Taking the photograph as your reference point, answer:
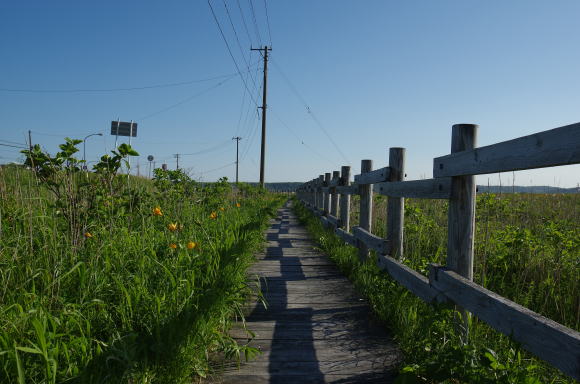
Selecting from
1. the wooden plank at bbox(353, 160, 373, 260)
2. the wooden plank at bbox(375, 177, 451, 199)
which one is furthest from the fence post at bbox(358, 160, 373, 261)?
the wooden plank at bbox(375, 177, 451, 199)

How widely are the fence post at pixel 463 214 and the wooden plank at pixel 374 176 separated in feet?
5.08

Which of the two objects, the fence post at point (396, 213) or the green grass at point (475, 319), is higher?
the fence post at point (396, 213)

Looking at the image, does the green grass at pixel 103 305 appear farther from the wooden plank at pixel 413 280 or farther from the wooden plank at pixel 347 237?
the wooden plank at pixel 347 237

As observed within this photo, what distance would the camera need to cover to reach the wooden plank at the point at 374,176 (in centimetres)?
413

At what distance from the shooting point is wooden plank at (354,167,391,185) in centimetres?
413

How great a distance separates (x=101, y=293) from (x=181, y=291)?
494mm

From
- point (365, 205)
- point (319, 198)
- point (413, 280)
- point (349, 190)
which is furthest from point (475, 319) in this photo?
point (319, 198)

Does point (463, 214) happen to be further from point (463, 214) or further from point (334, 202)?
point (334, 202)

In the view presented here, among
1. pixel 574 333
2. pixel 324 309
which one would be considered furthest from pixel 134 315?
pixel 574 333

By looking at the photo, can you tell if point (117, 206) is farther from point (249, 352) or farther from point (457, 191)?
point (457, 191)

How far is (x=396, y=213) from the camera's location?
3875 millimetres

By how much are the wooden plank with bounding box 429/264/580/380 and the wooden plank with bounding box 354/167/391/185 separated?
1905mm

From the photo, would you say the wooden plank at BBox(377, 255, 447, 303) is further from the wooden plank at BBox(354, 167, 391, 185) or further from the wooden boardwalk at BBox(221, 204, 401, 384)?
the wooden plank at BBox(354, 167, 391, 185)

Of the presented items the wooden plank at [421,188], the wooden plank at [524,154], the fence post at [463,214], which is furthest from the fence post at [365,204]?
the wooden plank at [524,154]
